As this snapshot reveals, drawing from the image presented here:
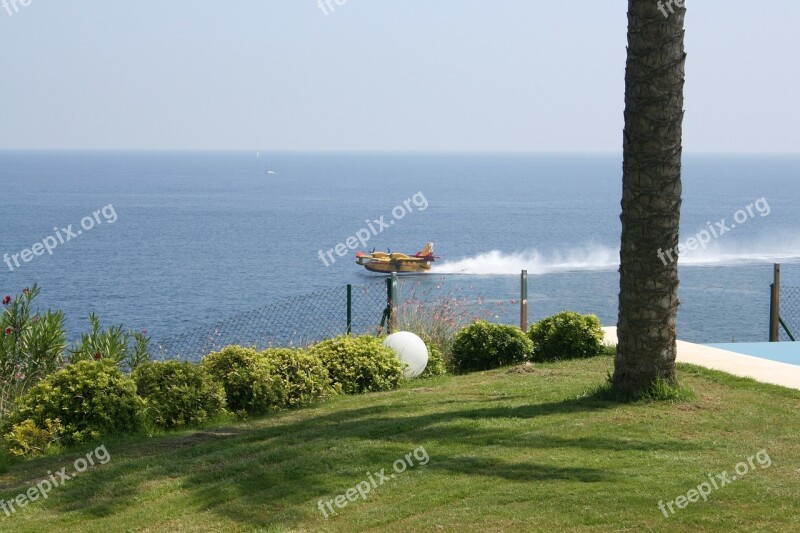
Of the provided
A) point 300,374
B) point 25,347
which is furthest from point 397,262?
point 25,347

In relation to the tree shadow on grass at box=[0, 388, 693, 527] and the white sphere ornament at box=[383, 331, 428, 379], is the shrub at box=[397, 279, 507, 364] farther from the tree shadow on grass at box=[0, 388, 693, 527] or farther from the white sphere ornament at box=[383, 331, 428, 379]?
the tree shadow on grass at box=[0, 388, 693, 527]

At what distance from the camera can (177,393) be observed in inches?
346

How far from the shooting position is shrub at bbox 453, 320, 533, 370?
1205 centimetres

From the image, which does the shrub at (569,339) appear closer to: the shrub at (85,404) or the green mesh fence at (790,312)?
the shrub at (85,404)

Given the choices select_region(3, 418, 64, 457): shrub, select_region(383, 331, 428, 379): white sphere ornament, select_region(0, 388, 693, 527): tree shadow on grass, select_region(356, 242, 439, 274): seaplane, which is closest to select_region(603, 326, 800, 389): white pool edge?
select_region(0, 388, 693, 527): tree shadow on grass

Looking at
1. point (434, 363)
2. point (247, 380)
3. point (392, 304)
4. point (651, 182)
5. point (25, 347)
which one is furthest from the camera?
point (392, 304)

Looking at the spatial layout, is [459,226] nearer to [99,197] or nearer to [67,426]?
[99,197]

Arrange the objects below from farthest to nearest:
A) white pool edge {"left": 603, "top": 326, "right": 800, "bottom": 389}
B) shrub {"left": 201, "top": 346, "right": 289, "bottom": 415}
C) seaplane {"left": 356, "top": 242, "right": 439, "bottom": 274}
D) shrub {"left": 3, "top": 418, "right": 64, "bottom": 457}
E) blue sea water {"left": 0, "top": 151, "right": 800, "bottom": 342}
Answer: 1. seaplane {"left": 356, "top": 242, "right": 439, "bottom": 274}
2. blue sea water {"left": 0, "top": 151, "right": 800, "bottom": 342}
3. white pool edge {"left": 603, "top": 326, "right": 800, "bottom": 389}
4. shrub {"left": 201, "top": 346, "right": 289, "bottom": 415}
5. shrub {"left": 3, "top": 418, "right": 64, "bottom": 457}

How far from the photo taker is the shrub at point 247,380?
927 centimetres

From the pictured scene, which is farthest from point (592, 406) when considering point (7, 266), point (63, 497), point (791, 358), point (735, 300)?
point (7, 266)

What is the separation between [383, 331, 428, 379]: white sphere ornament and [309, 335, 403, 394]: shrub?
1.10 ft

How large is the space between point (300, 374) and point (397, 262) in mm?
55884

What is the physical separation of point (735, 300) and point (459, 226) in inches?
2011

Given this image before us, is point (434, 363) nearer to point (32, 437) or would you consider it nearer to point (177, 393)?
point (177, 393)
